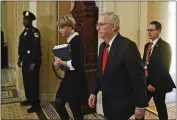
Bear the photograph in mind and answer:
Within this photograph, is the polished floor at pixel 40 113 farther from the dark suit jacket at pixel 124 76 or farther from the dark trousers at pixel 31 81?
the dark suit jacket at pixel 124 76

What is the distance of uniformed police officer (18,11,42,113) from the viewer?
4.84 metres

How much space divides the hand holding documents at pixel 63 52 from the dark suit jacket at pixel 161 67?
1.03 metres

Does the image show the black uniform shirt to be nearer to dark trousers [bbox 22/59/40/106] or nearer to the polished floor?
dark trousers [bbox 22/59/40/106]

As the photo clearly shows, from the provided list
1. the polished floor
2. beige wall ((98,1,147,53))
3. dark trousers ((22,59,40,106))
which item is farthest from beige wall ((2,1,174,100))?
dark trousers ((22,59,40,106))

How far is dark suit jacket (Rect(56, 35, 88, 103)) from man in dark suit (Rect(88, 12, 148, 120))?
670 millimetres

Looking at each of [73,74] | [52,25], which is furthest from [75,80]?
[52,25]

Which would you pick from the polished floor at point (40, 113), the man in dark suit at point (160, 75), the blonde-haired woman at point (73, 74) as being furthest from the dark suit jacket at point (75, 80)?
the polished floor at point (40, 113)

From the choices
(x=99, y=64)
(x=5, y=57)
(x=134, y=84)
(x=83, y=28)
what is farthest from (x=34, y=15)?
(x=5, y=57)

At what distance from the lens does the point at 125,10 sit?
450 centimetres

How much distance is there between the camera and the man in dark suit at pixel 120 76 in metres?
2.21

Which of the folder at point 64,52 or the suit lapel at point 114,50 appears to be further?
the folder at point 64,52

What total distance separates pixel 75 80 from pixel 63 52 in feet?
1.05

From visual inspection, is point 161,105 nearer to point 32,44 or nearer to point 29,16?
point 32,44

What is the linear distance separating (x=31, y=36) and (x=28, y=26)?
0.19 meters
